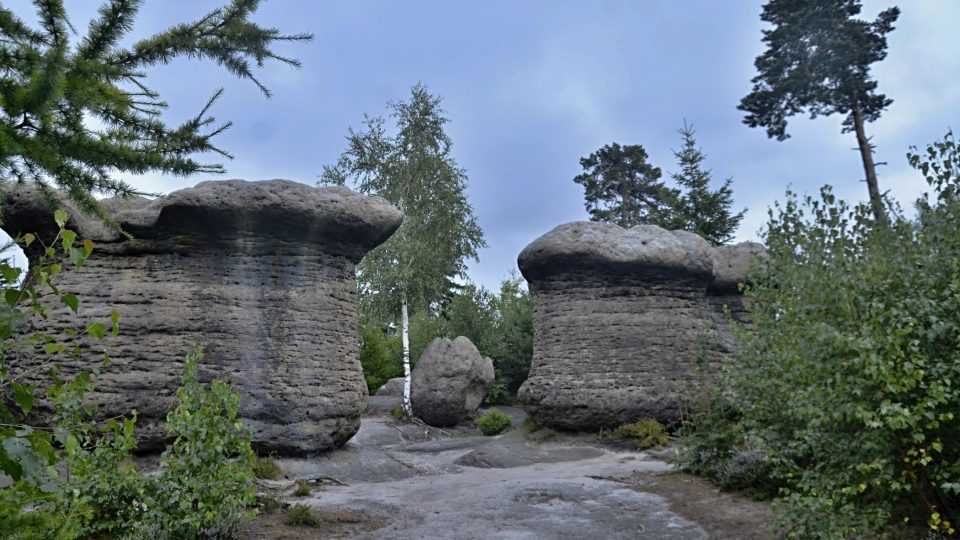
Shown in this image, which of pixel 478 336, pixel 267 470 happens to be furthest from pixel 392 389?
pixel 267 470

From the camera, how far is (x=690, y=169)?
23781 millimetres

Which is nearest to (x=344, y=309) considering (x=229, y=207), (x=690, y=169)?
(x=229, y=207)

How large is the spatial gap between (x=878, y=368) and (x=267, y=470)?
26.6 feet

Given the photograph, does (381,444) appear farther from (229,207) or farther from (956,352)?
(956,352)

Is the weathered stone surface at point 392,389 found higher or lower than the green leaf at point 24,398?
lower

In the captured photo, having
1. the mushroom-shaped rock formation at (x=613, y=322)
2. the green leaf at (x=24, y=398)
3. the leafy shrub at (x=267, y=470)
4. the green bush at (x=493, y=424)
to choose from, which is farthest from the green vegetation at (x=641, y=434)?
the green leaf at (x=24, y=398)

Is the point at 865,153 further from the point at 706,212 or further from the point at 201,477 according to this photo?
the point at 201,477

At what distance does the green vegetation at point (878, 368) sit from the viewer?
4156mm

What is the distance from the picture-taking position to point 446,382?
1917 centimetres

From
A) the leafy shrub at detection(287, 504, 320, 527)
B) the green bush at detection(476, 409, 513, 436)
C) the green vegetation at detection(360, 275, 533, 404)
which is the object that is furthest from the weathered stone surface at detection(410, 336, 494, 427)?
the leafy shrub at detection(287, 504, 320, 527)

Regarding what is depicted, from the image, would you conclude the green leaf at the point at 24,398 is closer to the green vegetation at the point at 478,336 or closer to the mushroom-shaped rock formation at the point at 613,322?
the mushroom-shaped rock formation at the point at 613,322

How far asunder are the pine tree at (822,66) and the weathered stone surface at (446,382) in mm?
12213

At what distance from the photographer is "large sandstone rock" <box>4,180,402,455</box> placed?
10008 mm

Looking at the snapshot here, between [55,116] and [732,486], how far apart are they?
8482mm
